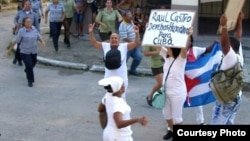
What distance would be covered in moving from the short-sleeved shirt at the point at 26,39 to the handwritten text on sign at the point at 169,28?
16.0ft

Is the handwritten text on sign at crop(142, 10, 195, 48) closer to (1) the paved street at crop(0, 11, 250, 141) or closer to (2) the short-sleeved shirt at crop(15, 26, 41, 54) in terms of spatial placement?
(1) the paved street at crop(0, 11, 250, 141)

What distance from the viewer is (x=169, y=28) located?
832cm

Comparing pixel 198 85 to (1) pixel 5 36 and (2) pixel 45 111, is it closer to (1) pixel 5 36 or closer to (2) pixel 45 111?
(2) pixel 45 111

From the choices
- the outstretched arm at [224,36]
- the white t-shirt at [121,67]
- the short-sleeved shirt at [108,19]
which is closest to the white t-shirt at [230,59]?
the outstretched arm at [224,36]

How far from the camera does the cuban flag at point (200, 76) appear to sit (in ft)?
30.2

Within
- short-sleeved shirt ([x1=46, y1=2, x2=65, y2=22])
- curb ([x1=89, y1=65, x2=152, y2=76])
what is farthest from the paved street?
short-sleeved shirt ([x1=46, y1=2, x2=65, y2=22])

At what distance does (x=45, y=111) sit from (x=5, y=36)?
990 cm

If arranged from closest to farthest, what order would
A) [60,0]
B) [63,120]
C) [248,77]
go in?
[63,120]
[248,77]
[60,0]

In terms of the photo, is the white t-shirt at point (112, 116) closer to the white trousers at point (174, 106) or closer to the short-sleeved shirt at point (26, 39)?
the white trousers at point (174, 106)

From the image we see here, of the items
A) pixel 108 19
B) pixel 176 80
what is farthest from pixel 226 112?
pixel 108 19

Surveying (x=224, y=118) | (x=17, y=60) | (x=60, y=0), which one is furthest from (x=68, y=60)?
(x=224, y=118)

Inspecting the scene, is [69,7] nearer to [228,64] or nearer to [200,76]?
[200,76]

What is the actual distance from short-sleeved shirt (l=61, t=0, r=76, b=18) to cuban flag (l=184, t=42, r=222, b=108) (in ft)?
29.9

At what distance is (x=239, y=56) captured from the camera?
8.16 meters
